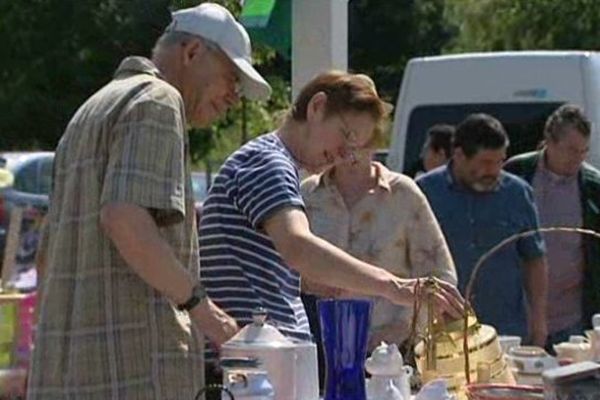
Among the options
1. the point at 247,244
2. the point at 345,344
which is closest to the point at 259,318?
the point at 345,344

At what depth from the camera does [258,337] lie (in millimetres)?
3117

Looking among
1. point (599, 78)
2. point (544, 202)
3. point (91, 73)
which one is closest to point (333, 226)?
point (544, 202)

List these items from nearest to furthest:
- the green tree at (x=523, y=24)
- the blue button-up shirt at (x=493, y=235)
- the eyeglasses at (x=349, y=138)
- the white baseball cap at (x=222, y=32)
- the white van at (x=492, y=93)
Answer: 1. the white baseball cap at (x=222, y=32)
2. the eyeglasses at (x=349, y=138)
3. the blue button-up shirt at (x=493, y=235)
4. the white van at (x=492, y=93)
5. the green tree at (x=523, y=24)

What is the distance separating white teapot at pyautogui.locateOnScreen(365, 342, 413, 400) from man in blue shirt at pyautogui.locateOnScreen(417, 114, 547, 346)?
8.24ft

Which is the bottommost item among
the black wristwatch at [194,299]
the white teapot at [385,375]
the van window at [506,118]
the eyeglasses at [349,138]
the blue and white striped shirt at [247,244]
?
the white teapot at [385,375]

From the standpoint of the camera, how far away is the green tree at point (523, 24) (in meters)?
28.3

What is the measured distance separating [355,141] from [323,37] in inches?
99.7

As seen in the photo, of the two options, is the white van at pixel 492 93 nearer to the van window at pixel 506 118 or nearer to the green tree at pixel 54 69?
the van window at pixel 506 118

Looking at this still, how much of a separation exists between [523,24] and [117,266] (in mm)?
27407

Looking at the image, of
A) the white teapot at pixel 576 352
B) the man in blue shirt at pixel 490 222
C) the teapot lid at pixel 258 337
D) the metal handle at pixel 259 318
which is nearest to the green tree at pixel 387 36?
the man in blue shirt at pixel 490 222

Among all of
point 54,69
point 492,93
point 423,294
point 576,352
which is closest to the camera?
point 423,294

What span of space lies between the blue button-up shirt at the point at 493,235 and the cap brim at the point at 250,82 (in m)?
2.42

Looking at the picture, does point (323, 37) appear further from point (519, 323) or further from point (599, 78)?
point (599, 78)

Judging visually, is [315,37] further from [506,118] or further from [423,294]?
[423,294]
